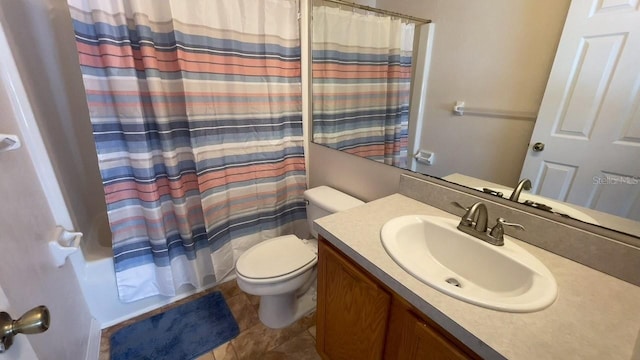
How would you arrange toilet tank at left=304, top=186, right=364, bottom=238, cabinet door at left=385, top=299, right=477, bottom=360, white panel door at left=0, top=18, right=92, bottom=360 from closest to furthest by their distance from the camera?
cabinet door at left=385, top=299, right=477, bottom=360, white panel door at left=0, top=18, right=92, bottom=360, toilet tank at left=304, top=186, right=364, bottom=238

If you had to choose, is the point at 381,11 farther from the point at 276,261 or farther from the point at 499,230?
the point at 276,261

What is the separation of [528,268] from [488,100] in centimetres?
59

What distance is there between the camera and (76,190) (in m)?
1.68

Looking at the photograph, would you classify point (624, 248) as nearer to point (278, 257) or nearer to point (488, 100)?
point (488, 100)

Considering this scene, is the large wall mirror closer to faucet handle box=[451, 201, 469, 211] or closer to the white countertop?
faucet handle box=[451, 201, 469, 211]

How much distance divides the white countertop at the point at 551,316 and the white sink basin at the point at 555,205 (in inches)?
5.5

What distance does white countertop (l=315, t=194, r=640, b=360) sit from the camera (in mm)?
532

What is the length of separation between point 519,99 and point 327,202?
0.98 meters

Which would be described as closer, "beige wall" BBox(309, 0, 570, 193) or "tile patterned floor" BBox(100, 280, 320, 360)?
"beige wall" BBox(309, 0, 570, 193)

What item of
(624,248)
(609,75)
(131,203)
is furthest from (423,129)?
(131,203)

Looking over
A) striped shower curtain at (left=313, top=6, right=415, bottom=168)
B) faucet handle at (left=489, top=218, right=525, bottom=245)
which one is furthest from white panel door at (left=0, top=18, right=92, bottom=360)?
striped shower curtain at (left=313, top=6, right=415, bottom=168)

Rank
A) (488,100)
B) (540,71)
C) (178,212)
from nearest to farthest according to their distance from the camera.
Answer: (540,71) → (488,100) → (178,212)

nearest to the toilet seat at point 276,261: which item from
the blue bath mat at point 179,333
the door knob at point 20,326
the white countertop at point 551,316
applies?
the blue bath mat at point 179,333

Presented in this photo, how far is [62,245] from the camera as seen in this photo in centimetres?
114
